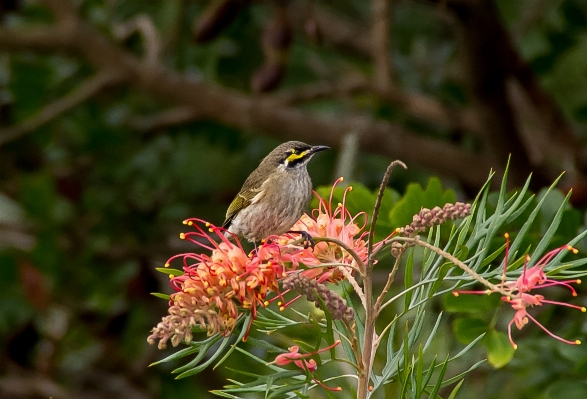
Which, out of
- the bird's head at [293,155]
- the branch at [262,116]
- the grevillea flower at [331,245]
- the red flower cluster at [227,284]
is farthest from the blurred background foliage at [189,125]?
the red flower cluster at [227,284]

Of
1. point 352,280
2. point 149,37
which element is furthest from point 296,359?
point 149,37

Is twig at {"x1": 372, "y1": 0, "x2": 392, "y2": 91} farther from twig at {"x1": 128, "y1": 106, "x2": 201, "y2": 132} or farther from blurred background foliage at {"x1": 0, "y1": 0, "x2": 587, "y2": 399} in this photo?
twig at {"x1": 128, "y1": 106, "x2": 201, "y2": 132}

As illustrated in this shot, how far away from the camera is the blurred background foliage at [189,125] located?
11.9 ft

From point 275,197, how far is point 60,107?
6.90 feet

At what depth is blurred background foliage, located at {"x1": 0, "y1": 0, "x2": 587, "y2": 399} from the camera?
362 centimetres

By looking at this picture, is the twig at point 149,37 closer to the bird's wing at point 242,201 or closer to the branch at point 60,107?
the branch at point 60,107

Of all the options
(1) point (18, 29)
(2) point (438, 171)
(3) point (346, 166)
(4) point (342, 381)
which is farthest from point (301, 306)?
(1) point (18, 29)

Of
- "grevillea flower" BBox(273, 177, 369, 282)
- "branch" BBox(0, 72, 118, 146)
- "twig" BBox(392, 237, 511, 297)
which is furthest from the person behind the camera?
"branch" BBox(0, 72, 118, 146)

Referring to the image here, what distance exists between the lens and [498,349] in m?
1.84

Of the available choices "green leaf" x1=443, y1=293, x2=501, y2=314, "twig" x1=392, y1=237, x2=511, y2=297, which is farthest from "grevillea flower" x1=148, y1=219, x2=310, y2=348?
"green leaf" x1=443, y1=293, x2=501, y2=314

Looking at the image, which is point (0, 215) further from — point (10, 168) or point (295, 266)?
point (295, 266)

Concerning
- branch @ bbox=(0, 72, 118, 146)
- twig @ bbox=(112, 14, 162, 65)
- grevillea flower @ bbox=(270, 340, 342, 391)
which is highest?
twig @ bbox=(112, 14, 162, 65)

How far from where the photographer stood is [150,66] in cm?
393

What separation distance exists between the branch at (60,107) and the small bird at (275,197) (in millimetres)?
1619
